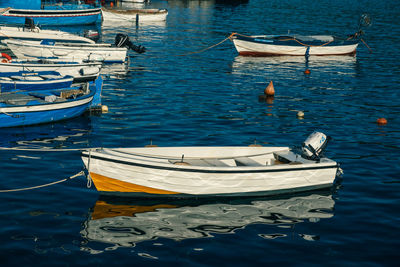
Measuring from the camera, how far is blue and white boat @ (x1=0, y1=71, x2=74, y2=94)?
2902 centimetres

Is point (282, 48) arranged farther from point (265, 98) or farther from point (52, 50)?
point (52, 50)

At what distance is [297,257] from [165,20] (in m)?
65.3

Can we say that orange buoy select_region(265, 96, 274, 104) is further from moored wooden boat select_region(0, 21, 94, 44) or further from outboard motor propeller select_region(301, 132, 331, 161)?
moored wooden boat select_region(0, 21, 94, 44)

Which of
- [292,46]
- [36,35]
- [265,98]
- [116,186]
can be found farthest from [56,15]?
[116,186]

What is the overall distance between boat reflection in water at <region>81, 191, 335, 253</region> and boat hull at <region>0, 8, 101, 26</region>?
51.2 m

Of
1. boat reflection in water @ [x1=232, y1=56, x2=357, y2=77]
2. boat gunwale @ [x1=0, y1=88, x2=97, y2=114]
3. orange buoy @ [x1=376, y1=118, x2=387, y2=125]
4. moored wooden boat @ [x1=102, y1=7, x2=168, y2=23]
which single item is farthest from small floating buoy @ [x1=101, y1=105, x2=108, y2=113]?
moored wooden boat @ [x1=102, y1=7, x2=168, y2=23]

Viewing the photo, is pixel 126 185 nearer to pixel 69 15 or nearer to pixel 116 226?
pixel 116 226

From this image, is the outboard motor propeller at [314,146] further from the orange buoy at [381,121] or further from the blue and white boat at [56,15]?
the blue and white boat at [56,15]

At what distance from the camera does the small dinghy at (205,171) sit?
17156 millimetres

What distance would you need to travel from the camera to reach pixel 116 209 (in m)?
17.4

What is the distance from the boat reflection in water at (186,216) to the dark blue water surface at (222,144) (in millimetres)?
62

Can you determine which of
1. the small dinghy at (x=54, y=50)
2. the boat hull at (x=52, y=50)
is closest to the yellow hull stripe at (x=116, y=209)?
the small dinghy at (x=54, y=50)

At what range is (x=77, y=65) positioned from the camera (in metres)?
34.8

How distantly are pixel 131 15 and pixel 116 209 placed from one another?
6015 centimetres
